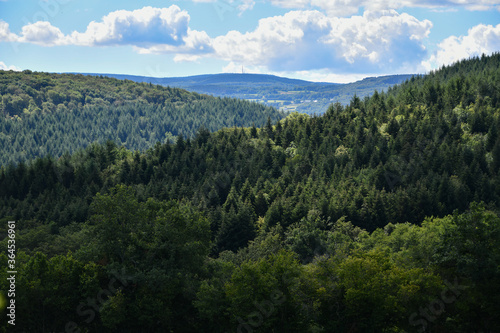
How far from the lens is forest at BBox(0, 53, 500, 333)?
55.1m

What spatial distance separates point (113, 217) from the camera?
6266cm

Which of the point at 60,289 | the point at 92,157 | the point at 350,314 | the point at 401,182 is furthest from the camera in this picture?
the point at 92,157

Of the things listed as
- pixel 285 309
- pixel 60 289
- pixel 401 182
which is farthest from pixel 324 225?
pixel 60 289

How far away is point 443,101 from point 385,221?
83774 mm

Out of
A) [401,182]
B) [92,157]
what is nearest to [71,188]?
[92,157]

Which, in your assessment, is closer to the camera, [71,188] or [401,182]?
[401,182]

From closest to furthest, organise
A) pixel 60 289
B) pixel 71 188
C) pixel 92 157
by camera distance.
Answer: pixel 60 289 < pixel 71 188 < pixel 92 157

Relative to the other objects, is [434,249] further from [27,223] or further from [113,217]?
[27,223]

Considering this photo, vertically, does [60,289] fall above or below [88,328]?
above

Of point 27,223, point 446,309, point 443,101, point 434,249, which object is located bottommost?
point 27,223

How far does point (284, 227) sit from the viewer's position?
360ft

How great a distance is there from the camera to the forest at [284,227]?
5506cm

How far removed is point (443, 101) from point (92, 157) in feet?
390

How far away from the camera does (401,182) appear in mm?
129500
